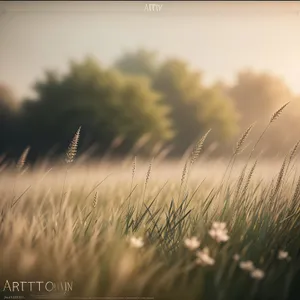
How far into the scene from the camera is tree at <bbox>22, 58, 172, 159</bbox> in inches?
76.1

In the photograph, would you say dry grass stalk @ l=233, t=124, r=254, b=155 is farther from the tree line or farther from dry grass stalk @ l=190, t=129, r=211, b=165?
dry grass stalk @ l=190, t=129, r=211, b=165

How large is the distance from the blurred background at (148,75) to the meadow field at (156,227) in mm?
96

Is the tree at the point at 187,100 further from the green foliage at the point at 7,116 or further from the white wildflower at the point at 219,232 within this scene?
the green foliage at the point at 7,116

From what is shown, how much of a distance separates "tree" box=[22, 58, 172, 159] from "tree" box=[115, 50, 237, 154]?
53 millimetres

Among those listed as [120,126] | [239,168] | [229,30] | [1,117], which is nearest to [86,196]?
[120,126]

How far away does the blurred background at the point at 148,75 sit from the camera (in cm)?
193

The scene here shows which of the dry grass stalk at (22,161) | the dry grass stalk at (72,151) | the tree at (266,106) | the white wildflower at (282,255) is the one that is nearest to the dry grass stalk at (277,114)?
the tree at (266,106)

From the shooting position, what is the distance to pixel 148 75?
1955 mm

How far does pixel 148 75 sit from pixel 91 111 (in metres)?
0.36

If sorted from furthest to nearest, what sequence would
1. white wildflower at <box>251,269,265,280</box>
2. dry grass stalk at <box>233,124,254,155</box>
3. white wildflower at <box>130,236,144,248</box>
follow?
dry grass stalk at <box>233,124,254,155</box> < white wildflower at <box>130,236,144,248</box> < white wildflower at <box>251,269,265,280</box>

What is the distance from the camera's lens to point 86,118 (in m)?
1.97

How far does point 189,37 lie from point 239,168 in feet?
2.39

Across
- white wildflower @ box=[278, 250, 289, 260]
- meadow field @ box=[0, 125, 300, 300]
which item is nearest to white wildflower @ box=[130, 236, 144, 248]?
meadow field @ box=[0, 125, 300, 300]

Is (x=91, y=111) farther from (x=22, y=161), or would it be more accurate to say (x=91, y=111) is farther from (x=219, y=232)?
(x=219, y=232)
